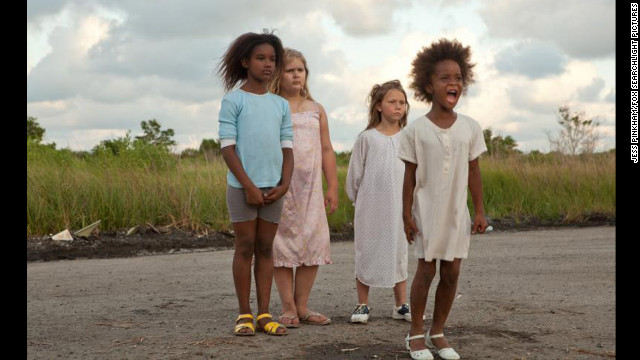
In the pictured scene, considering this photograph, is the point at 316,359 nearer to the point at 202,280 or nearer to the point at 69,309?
the point at 69,309

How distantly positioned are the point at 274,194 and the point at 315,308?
170 cm

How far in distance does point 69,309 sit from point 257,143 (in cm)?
270

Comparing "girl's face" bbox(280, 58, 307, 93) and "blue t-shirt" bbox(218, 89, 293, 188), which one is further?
"girl's face" bbox(280, 58, 307, 93)

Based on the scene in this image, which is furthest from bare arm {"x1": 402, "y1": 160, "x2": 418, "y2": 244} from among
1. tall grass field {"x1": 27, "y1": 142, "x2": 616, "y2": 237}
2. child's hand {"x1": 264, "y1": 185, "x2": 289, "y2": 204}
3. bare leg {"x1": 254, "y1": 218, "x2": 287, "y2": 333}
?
tall grass field {"x1": 27, "y1": 142, "x2": 616, "y2": 237}

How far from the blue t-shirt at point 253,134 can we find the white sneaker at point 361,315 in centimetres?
125

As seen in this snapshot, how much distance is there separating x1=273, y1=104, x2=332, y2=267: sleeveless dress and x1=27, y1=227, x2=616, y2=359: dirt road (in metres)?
0.55

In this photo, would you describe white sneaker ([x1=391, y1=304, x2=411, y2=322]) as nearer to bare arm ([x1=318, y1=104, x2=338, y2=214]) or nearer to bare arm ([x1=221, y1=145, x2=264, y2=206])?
bare arm ([x1=318, y1=104, x2=338, y2=214])

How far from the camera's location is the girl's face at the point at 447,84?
15.8 ft

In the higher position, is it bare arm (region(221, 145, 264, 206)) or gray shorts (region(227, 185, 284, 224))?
bare arm (region(221, 145, 264, 206))

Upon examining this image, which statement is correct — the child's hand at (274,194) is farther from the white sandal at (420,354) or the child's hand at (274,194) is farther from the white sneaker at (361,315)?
the white sandal at (420,354)

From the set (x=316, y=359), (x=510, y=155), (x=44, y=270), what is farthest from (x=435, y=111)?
(x=510, y=155)

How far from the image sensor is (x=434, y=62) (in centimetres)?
493

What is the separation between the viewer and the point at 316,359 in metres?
4.89

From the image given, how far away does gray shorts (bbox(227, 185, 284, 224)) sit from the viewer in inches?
214
